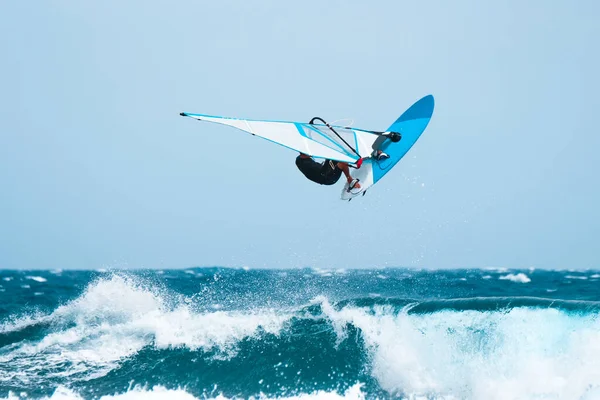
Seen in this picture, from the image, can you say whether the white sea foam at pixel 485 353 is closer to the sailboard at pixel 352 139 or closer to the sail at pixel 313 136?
the sailboard at pixel 352 139

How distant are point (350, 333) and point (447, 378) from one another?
2.04 metres

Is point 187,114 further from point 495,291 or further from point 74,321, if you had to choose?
point 495,291

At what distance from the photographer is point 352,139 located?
32.5 feet

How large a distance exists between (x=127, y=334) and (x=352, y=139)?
5.63 m

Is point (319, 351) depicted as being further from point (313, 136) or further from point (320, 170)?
point (313, 136)

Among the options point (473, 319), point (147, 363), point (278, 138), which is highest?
point (278, 138)

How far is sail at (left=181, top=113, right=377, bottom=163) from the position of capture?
27.4ft

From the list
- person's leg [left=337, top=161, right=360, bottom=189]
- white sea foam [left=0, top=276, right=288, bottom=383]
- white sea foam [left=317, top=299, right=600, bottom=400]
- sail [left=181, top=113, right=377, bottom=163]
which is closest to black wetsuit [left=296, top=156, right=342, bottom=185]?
person's leg [left=337, top=161, right=360, bottom=189]

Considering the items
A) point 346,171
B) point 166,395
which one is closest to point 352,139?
point 346,171

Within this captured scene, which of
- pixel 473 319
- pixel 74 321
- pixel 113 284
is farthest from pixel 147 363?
pixel 473 319

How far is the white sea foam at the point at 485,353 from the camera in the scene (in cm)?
947

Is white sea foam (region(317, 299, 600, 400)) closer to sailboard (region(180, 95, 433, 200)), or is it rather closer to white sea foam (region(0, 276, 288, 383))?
white sea foam (region(0, 276, 288, 383))

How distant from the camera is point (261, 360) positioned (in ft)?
35.8

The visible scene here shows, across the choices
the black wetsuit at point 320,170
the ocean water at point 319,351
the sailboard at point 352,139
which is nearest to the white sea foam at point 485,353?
the ocean water at point 319,351
